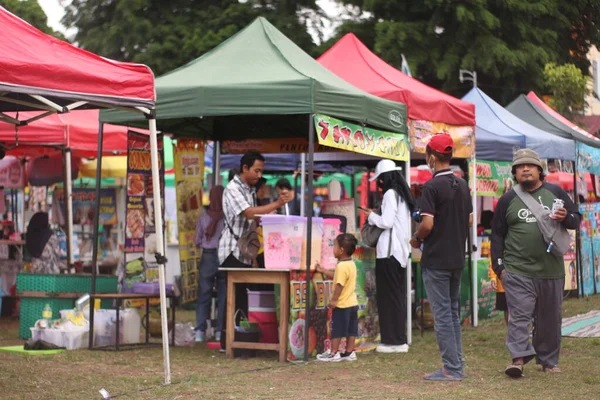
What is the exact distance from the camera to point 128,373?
9.36m

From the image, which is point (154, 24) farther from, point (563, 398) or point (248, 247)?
point (563, 398)

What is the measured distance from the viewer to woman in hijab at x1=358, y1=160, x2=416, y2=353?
36.5 feet

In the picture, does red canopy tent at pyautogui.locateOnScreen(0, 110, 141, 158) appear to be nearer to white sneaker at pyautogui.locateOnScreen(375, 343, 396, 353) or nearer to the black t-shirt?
white sneaker at pyautogui.locateOnScreen(375, 343, 396, 353)

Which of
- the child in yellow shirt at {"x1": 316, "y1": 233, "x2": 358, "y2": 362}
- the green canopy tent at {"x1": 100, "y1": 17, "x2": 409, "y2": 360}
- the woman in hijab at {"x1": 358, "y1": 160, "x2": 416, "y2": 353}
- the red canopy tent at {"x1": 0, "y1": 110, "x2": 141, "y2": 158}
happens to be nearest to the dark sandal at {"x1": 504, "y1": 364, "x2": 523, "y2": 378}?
the child in yellow shirt at {"x1": 316, "y1": 233, "x2": 358, "y2": 362}

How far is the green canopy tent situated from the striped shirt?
0.81 meters

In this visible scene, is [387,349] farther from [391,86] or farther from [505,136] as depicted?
[505,136]

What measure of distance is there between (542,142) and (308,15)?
31.5 feet

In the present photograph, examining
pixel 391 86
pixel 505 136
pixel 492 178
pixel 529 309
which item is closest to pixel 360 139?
pixel 391 86

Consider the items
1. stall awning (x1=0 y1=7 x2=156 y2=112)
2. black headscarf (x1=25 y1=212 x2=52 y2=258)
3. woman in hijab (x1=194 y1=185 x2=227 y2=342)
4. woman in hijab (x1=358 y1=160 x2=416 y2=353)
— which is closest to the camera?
stall awning (x1=0 y1=7 x2=156 y2=112)

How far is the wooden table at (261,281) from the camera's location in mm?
10266

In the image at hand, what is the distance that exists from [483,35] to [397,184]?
40.0ft

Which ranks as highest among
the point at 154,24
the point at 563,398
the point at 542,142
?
the point at 154,24

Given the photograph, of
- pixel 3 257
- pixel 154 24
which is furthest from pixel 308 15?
pixel 3 257

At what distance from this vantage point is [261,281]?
10383mm
